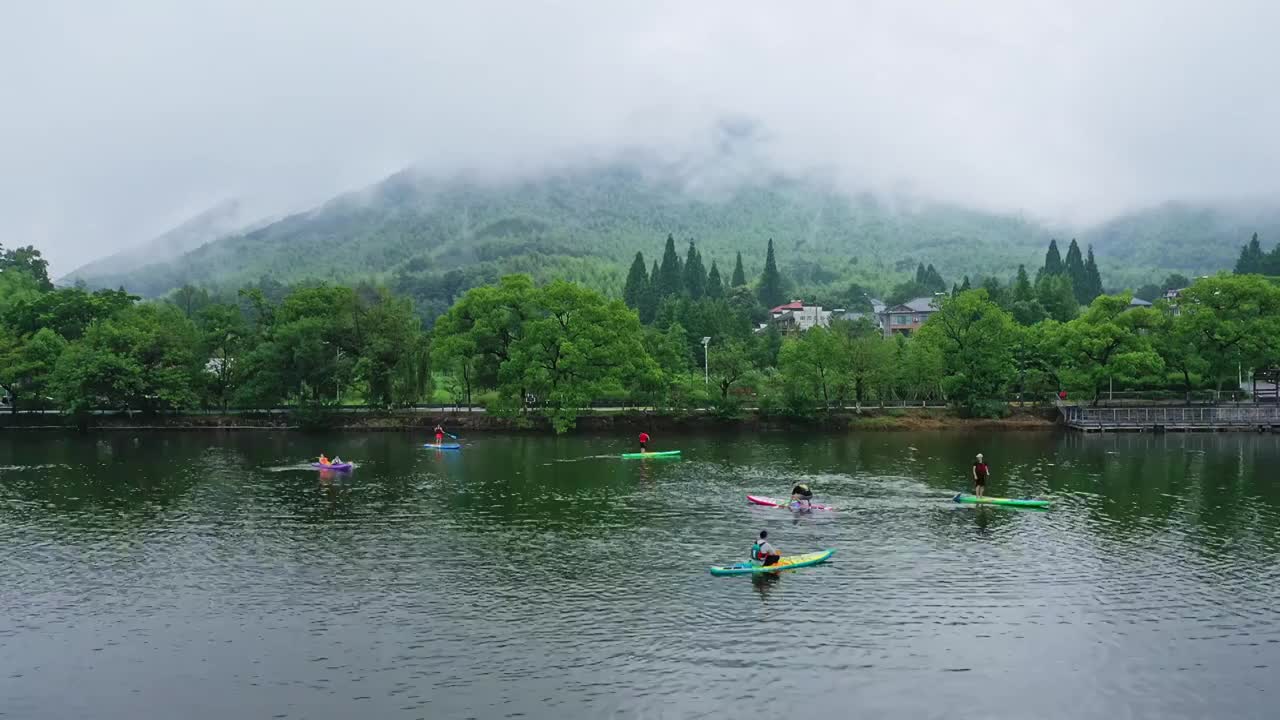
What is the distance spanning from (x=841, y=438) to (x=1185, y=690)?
191 ft

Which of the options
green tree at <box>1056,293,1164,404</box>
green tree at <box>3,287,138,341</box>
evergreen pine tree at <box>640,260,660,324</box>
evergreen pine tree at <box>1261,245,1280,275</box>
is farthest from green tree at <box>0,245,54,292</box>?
evergreen pine tree at <box>1261,245,1280,275</box>

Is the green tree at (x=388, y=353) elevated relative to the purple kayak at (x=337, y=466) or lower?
elevated

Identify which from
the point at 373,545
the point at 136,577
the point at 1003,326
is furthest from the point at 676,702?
the point at 1003,326

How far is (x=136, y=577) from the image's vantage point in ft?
114

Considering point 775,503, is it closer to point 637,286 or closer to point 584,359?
point 584,359

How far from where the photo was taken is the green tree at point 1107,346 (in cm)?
8850

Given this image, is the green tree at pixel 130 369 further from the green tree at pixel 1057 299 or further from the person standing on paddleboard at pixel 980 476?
the green tree at pixel 1057 299

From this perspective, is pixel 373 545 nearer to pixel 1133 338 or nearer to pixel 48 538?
pixel 48 538

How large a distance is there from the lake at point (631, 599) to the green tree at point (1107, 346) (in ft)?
108

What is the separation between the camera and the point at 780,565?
34719mm

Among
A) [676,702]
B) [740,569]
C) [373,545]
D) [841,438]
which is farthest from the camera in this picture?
[841,438]

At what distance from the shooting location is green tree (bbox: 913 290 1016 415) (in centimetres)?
9006

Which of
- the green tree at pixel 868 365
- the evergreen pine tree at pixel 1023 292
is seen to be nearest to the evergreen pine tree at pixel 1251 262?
the evergreen pine tree at pixel 1023 292

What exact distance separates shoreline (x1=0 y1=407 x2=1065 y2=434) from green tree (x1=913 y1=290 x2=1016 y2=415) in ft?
8.21
